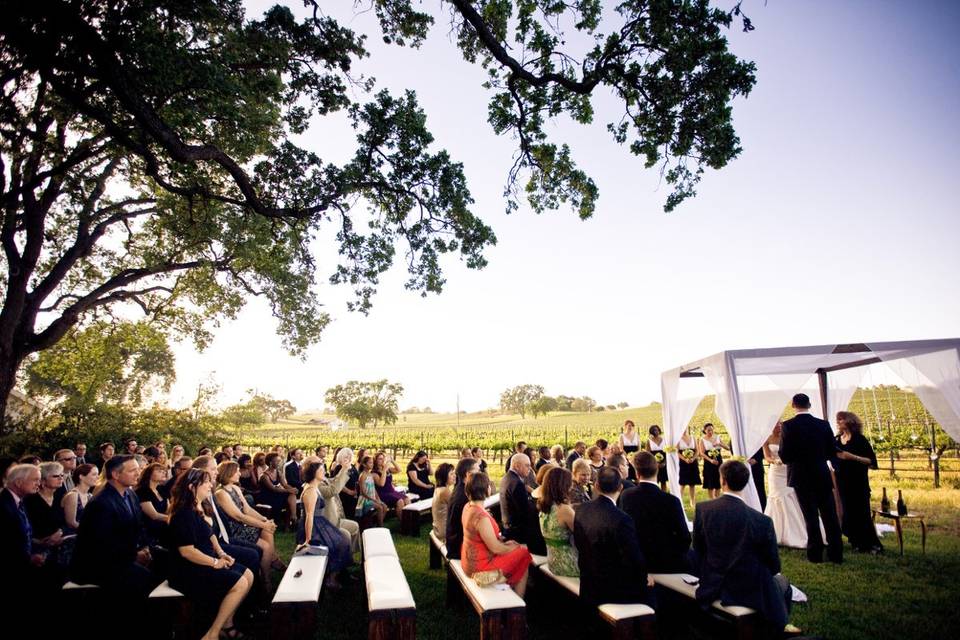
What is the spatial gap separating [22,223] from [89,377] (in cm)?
665

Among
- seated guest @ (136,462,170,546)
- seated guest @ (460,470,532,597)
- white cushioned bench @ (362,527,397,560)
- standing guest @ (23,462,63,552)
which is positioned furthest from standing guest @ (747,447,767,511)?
standing guest @ (23,462,63,552)

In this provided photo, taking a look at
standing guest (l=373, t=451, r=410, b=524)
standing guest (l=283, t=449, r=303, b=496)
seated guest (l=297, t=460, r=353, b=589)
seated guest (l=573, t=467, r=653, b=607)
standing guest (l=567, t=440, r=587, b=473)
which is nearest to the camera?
seated guest (l=573, t=467, r=653, b=607)

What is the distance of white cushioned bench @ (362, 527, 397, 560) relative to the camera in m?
4.86

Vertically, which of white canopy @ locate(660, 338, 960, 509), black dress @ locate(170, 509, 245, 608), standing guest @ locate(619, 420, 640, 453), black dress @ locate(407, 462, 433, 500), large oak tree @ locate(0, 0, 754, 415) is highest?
large oak tree @ locate(0, 0, 754, 415)

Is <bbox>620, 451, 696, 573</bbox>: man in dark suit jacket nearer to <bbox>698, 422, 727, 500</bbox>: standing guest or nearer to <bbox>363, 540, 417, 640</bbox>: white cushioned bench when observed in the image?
<bbox>363, 540, 417, 640</bbox>: white cushioned bench

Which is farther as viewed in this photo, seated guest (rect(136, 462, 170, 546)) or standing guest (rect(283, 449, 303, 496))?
standing guest (rect(283, 449, 303, 496))

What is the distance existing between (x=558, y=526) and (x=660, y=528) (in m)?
0.94

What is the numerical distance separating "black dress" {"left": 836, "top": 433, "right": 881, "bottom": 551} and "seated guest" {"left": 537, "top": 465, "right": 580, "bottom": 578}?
489 centimetres

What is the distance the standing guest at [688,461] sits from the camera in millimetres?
9758

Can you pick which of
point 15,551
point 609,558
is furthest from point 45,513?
point 609,558

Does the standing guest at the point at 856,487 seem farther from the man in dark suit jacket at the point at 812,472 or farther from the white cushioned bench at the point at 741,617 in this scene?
the white cushioned bench at the point at 741,617

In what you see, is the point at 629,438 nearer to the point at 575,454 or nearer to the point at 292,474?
the point at 575,454

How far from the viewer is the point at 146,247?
47.3 feet

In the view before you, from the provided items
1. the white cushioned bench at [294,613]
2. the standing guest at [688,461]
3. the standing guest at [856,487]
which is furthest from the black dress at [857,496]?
the white cushioned bench at [294,613]
